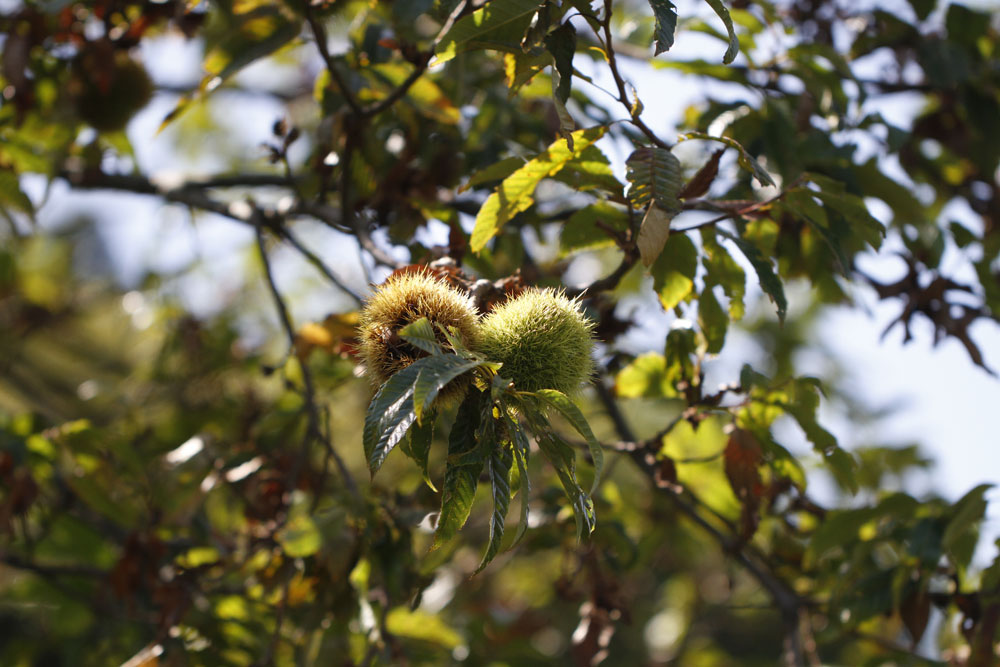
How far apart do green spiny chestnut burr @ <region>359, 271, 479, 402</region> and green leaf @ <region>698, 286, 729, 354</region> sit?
72 centimetres

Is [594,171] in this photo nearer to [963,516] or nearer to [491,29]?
[491,29]

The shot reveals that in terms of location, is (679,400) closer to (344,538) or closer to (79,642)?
(344,538)

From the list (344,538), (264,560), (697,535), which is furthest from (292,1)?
(697,535)

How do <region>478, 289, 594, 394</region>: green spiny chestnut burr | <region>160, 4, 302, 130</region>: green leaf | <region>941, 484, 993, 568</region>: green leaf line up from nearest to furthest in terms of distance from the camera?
<region>478, 289, 594, 394</region>: green spiny chestnut burr, <region>941, 484, 993, 568</region>: green leaf, <region>160, 4, 302, 130</region>: green leaf

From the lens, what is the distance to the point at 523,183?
5.01 ft

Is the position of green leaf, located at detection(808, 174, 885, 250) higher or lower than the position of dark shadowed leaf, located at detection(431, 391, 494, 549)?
higher

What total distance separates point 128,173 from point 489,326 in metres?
2.34

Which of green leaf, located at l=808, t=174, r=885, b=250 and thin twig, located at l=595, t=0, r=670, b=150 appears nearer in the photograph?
thin twig, located at l=595, t=0, r=670, b=150

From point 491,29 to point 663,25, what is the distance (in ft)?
1.00

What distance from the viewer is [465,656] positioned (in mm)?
2639

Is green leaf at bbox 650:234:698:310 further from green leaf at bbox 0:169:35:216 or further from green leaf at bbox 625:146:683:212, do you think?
green leaf at bbox 0:169:35:216

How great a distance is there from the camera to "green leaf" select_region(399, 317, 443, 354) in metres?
1.09

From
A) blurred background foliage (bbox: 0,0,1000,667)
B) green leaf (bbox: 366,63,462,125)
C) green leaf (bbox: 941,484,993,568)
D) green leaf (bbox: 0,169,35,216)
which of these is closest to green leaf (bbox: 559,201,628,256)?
blurred background foliage (bbox: 0,0,1000,667)

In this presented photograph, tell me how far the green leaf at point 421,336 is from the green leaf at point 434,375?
0.03 m
